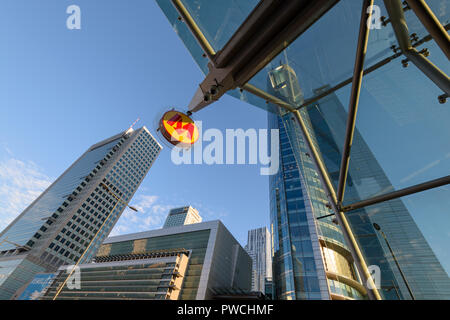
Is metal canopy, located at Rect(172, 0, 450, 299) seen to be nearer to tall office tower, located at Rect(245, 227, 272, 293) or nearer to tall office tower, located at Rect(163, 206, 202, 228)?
tall office tower, located at Rect(245, 227, 272, 293)

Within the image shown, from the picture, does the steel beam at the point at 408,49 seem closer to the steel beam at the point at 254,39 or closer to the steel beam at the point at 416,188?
the steel beam at the point at 254,39

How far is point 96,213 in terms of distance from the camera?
8612cm

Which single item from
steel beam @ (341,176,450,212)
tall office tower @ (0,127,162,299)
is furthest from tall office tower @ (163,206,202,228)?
steel beam @ (341,176,450,212)

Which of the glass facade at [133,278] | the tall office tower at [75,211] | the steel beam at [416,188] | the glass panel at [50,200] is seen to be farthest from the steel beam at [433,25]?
the glass panel at [50,200]

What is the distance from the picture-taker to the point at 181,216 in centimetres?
14800

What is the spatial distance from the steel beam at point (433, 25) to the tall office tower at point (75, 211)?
175ft

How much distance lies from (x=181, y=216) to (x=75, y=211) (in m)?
78.3

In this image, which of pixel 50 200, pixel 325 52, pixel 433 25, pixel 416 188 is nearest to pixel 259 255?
pixel 50 200

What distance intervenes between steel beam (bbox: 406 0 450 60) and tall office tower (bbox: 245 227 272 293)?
146655 mm

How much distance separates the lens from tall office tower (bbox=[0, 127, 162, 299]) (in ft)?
211

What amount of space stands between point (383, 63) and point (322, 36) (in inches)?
38.8

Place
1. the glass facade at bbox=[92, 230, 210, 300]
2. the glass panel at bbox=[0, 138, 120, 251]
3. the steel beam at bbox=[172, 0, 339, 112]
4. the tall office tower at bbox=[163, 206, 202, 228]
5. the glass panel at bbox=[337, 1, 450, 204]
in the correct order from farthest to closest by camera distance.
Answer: the tall office tower at bbox=[163, 206, 202, 228]
the glass panel at bbox=[0, 138, 120, 251]
the glass facade at bbox=[92, 230, 210, 300]
the glass panel at bbox=[337, 1, 450, 204]
the steel beam at bbox=[172, 0, 339, 112]

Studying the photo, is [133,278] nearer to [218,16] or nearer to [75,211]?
[218,16]
